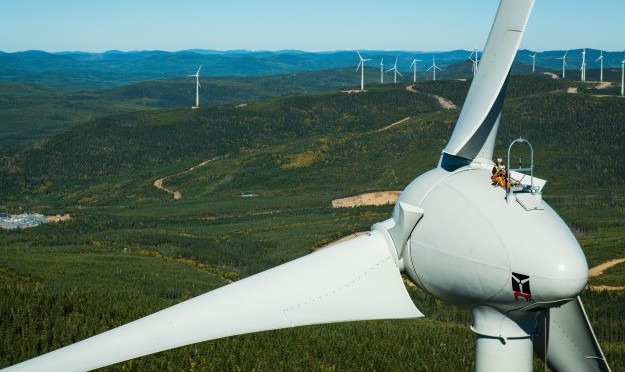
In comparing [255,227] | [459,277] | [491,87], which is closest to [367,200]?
[255,227]

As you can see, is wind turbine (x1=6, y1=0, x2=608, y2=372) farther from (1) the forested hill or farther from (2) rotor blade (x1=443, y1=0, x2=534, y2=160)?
(1) the forested hill

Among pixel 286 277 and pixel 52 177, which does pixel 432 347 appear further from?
pixel 52 177

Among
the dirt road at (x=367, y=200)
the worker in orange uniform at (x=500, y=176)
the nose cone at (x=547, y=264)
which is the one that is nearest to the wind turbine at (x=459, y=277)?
the nose cone at (x=547, y=264)

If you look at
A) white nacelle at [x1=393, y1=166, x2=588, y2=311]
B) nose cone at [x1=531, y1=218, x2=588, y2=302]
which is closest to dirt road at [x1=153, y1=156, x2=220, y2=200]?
white nacelle at [x1=393, y1=166, x2=588, y2=311]

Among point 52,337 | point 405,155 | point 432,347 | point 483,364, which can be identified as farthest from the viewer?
point 405,155

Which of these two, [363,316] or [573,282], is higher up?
[573,282]

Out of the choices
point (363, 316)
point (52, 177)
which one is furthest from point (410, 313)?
point (52, 177)

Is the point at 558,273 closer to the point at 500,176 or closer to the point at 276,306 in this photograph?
the point at 500,176
